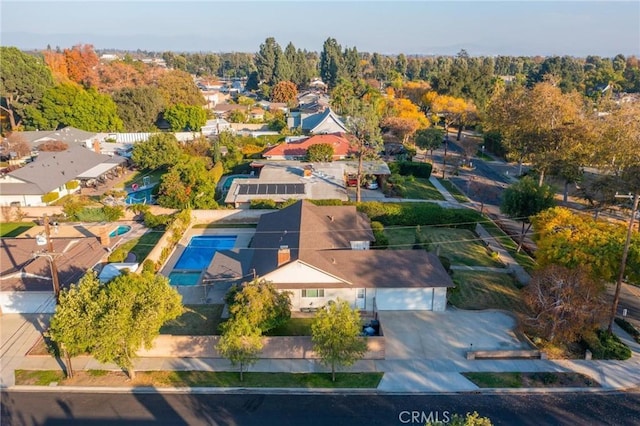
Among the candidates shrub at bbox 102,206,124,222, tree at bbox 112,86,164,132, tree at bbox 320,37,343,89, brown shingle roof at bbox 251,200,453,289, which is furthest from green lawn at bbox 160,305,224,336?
tree at bbox 320,37,343,89

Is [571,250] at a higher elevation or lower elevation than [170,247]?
higher

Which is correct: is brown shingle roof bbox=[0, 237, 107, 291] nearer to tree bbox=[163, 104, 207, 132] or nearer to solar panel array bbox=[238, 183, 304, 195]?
solar panel array bbox=[238, 183, 304, 195]

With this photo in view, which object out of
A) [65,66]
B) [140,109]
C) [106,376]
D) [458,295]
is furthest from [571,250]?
[65,66]

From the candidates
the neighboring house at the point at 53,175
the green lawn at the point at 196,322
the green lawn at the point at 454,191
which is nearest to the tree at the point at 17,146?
the neighboring house at the point at 53,175

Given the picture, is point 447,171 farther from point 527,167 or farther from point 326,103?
point 326,103

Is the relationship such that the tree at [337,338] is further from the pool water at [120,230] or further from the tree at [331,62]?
the tree at [331,62]
